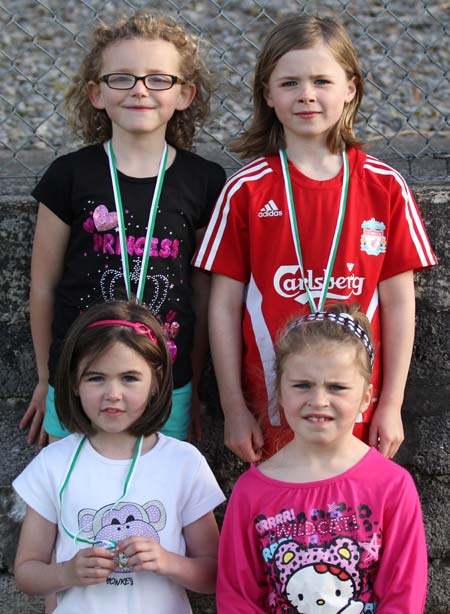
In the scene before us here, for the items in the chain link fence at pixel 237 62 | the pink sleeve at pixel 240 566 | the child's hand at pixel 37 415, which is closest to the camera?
the pink sleeve at pixel 240 566

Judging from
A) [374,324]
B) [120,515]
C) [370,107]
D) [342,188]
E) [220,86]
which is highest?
[370,107]

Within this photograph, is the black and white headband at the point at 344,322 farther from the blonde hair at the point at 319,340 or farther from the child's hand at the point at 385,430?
the child's hand at the point at 385,430

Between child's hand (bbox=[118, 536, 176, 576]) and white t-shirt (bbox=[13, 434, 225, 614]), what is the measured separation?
3.9 inches

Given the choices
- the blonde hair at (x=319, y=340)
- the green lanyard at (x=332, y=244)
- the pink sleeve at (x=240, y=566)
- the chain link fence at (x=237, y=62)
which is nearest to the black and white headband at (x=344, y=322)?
the blonde hair at (x=319, y=340)

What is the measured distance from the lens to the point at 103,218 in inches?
119

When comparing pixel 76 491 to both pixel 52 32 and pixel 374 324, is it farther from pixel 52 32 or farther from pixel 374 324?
pixel 52 32

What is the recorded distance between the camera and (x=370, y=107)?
709 centimetres

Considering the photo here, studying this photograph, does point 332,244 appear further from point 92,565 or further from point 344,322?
point 92,565

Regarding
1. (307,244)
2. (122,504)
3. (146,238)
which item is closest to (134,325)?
(146,238)

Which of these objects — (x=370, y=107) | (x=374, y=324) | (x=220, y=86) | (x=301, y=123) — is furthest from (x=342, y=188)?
(x=370, y=107)

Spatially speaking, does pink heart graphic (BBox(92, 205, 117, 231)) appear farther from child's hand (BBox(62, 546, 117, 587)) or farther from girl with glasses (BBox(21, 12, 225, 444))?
child's hand (BBox(62, 546, 117, 587))

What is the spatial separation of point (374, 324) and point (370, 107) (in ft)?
14.4

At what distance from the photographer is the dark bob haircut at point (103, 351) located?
2.75 metres

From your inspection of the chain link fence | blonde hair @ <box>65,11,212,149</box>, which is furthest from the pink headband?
the chain link fence
